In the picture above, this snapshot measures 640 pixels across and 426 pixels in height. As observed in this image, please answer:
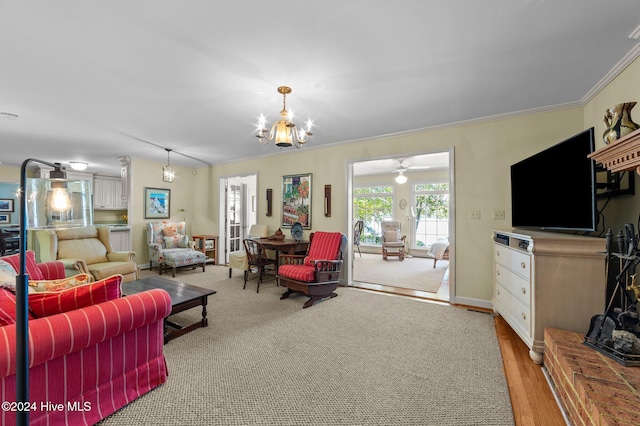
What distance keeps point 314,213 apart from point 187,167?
3.76 metres

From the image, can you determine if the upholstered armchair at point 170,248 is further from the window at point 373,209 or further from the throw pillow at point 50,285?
the window at point 373,209

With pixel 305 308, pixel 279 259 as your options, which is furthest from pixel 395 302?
pixel 279 259

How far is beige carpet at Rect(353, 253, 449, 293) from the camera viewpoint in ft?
15.4

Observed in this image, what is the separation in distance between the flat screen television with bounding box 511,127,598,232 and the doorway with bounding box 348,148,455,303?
2.32m

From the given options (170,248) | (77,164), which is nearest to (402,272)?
(170,248)

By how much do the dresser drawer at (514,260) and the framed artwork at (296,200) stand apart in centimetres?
296

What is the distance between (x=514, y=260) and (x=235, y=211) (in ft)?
18.6

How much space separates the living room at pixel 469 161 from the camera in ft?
8.64

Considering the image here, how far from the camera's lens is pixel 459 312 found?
3314mm

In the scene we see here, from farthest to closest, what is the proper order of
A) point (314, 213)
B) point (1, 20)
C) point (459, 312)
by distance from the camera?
1. point (314, 213)
2. point (459, 312)
3. point (1, 20)

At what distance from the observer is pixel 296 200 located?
16.9 feet

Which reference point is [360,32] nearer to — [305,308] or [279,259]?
[305,308]

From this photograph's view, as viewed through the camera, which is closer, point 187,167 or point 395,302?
→ point 395,302

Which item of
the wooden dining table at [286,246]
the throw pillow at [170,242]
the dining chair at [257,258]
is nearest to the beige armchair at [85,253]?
the throw pillow at [170,242]
